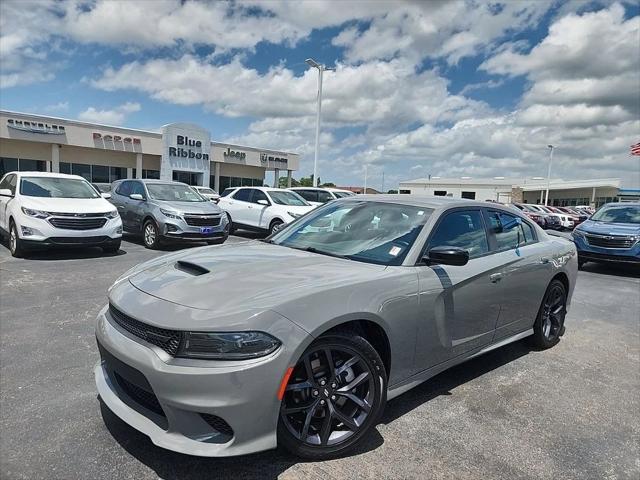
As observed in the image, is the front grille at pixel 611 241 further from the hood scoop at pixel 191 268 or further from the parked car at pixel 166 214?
the hood scoop at pixel 191 268

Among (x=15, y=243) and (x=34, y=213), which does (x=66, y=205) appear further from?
(x=15, y=243)

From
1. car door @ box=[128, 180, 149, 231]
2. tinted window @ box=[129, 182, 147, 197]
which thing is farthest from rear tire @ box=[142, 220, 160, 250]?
tinted window @ box=[129, 182, 147, 197]

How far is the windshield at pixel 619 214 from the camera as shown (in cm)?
1086

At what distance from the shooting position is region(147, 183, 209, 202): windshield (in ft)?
38.2

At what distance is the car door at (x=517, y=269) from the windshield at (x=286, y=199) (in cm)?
974

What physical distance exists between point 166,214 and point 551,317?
27.8 ft

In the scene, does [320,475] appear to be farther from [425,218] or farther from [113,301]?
[425,218]

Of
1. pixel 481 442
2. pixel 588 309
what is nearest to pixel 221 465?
pixel 481 442

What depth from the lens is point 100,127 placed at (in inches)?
1198

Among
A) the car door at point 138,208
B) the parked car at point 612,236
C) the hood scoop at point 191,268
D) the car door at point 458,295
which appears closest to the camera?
the hood scoop at point 191,268

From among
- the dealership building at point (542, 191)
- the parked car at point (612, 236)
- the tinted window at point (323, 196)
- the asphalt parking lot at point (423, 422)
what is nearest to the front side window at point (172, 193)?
the tinted window at point (323, 196)

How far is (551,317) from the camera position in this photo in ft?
16.1

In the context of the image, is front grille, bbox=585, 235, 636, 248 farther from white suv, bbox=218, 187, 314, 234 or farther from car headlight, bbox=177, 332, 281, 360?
car headlight, bbox=177, 332, 281, 360

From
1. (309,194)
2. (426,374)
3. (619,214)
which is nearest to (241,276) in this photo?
(426,374)
